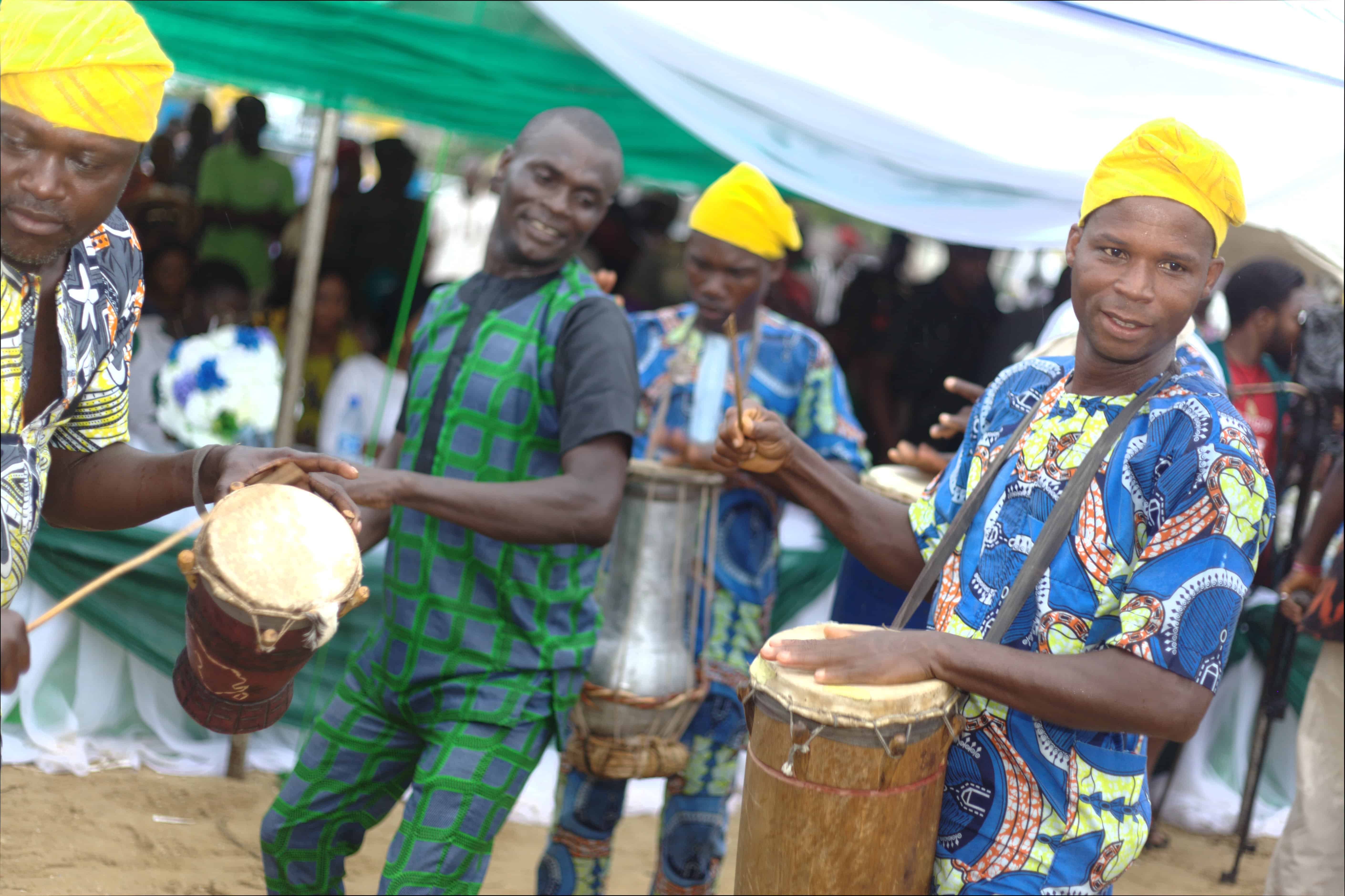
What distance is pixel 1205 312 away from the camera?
827cm

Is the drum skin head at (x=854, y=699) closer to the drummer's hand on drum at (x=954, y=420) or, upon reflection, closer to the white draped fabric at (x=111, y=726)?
the drummer's hand on drum at (x=954, y=420)

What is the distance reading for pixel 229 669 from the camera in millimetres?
2078

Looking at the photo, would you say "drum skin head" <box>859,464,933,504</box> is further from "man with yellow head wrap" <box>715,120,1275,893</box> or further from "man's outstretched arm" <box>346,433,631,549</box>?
"man with yellow head wrap" <box>715,120,1275,893</box>

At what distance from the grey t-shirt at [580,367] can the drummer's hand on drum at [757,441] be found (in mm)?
411

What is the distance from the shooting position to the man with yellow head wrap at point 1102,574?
1.98 meters

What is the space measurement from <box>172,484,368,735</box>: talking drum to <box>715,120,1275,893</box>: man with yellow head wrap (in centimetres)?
72

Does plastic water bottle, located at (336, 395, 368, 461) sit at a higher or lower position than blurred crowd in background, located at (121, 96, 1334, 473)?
lower

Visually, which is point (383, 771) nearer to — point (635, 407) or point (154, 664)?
point (635, 407)

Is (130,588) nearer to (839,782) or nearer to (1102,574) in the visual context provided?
(839,782)

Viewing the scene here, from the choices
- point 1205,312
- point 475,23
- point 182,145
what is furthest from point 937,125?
point 182,145

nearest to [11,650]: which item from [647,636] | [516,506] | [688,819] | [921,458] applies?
[516,506]

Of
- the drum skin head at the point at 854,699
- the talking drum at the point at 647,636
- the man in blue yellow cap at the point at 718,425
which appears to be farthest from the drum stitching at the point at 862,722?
the man in blue yellow cap at the point at 718,425

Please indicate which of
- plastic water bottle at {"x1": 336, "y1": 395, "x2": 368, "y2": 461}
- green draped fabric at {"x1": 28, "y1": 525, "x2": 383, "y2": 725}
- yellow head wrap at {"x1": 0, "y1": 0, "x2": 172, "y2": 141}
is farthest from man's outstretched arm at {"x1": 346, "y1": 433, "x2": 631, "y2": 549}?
plastic water bottle at {"x1": 336, "y1": 395, "x2": 368, "y2": 461}

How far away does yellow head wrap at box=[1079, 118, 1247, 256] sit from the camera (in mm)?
2111
